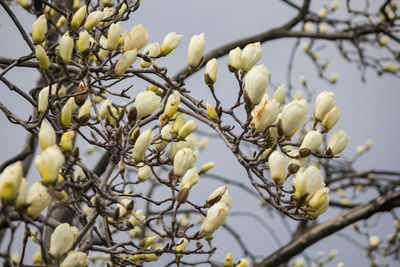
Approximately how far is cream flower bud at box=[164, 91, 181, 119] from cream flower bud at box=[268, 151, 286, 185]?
0.24 m

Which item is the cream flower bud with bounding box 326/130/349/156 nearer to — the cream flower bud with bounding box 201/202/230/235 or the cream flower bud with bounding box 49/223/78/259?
the cream flower bud with bounding box 201/202/230/235

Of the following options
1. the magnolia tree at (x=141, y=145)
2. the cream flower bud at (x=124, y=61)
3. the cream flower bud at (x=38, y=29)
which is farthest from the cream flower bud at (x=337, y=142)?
the cream flower bud at (x=38, y=29)

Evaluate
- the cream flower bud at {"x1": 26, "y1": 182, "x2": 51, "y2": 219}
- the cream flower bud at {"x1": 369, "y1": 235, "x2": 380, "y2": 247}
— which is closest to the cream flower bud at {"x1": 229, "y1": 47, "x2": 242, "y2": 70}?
the cream flower bud at {"x1": 26, "y1": 182, "x2": 51, "y2": 219}

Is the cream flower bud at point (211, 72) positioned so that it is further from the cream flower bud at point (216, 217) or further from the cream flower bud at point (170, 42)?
the cream flower bud at point (216, 217)

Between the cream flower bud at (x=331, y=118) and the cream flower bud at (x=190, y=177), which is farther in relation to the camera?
the cream flower bud at (x=331, y=118)

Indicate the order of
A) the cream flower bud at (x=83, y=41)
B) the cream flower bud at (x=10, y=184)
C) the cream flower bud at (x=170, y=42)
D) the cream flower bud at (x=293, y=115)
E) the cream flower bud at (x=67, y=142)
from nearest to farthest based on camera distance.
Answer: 1. the cream flower bud at (x=10, y=184)
2. the cream flower bud at (x=67, y=142)
3. the cream flower bud at (x=293, y=115)
4. the cream flower bud at (x=83, y=41)
5. the cream flower bud at (x=170, y=42)

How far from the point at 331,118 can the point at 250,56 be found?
24 centimetres

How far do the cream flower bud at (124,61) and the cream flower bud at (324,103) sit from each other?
427mm

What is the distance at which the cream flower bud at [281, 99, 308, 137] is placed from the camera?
774mm

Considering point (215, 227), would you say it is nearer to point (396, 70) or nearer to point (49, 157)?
point (49, 157)

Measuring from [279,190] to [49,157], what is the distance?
450 mm

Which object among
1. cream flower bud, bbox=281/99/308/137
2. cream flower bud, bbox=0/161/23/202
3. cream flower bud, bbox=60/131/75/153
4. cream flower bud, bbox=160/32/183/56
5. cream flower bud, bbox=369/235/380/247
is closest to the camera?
cream flower bud, bbox=0/161/23/202

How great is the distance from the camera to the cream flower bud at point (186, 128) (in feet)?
2.91

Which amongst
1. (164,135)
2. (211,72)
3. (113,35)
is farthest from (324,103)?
(113,35)
